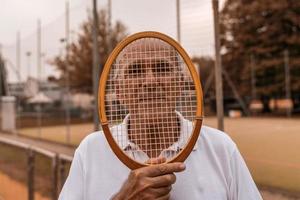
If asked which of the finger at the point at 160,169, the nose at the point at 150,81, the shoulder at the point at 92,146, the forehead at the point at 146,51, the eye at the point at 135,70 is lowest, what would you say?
the finger at the point at 160,169

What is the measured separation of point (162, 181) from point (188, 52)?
463 centimetres

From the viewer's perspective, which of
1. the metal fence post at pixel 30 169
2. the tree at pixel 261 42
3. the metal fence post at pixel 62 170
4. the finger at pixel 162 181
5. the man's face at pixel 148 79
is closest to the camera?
the finger at pixel 162 181

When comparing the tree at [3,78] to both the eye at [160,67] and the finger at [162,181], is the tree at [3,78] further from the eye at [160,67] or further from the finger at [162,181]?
the finger at [162,181]

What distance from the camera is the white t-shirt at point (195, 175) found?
1.43 metres

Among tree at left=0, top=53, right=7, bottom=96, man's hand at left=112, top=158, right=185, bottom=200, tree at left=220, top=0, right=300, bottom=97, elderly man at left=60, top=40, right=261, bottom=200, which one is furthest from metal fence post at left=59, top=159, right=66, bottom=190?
tree at left=0, top=53, right=7, bottom=96

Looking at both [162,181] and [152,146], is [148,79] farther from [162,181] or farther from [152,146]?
[162,181]

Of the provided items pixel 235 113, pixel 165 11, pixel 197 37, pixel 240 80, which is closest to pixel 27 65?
pixel 235 113

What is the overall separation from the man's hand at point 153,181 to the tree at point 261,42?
53.6ft

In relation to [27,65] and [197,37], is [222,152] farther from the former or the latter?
[27,65]

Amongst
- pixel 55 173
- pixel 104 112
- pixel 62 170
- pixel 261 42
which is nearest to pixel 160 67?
pixel 104 112

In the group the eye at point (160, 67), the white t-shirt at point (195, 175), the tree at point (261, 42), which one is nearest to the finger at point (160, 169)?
the white t-shirt at point (195, 175)

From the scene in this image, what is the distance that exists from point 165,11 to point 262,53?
16.5 meters

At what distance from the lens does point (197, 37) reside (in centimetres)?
704

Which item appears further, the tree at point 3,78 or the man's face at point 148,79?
the tree at point 3,78
